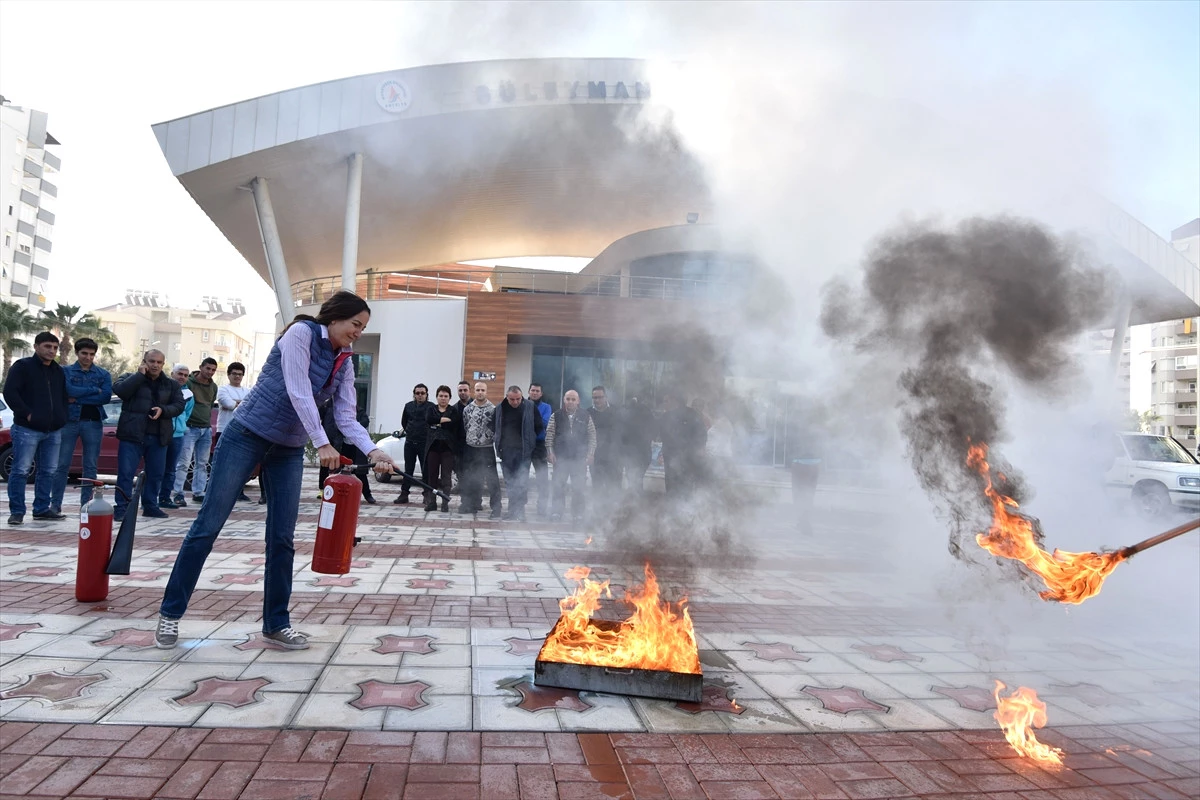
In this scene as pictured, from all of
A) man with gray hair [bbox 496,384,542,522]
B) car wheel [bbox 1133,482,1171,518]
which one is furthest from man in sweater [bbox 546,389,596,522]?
car wheel [bbox 1133,482,1171,518]

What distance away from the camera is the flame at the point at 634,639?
280cm

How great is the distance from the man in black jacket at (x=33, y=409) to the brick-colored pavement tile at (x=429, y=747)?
5.43 meters

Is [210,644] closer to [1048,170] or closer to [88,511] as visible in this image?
[88,511]

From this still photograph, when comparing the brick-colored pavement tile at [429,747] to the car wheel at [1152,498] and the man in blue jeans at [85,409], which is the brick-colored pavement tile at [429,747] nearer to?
the man in blue jeans at [85,409]

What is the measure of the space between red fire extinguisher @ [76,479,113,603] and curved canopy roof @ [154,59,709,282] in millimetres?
3967

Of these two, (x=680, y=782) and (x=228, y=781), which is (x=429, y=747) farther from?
(x=680, y=782)

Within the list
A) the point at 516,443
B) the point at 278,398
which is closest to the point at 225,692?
the point at 278,398

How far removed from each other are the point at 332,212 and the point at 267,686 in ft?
55.1

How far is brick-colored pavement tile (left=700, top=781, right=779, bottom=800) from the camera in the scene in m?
2.00

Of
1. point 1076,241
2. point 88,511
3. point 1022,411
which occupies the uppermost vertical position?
point 1076,241

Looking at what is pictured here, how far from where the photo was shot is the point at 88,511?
3.59 meters

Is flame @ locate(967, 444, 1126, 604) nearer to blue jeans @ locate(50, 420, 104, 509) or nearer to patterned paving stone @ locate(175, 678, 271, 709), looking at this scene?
patterned paving stone @ locate(175, 678, 271, 709)

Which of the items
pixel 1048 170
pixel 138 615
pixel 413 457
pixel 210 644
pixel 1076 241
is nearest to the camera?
pixel 210 644

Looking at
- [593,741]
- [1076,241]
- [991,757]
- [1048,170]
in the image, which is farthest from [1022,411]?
[593,741]
